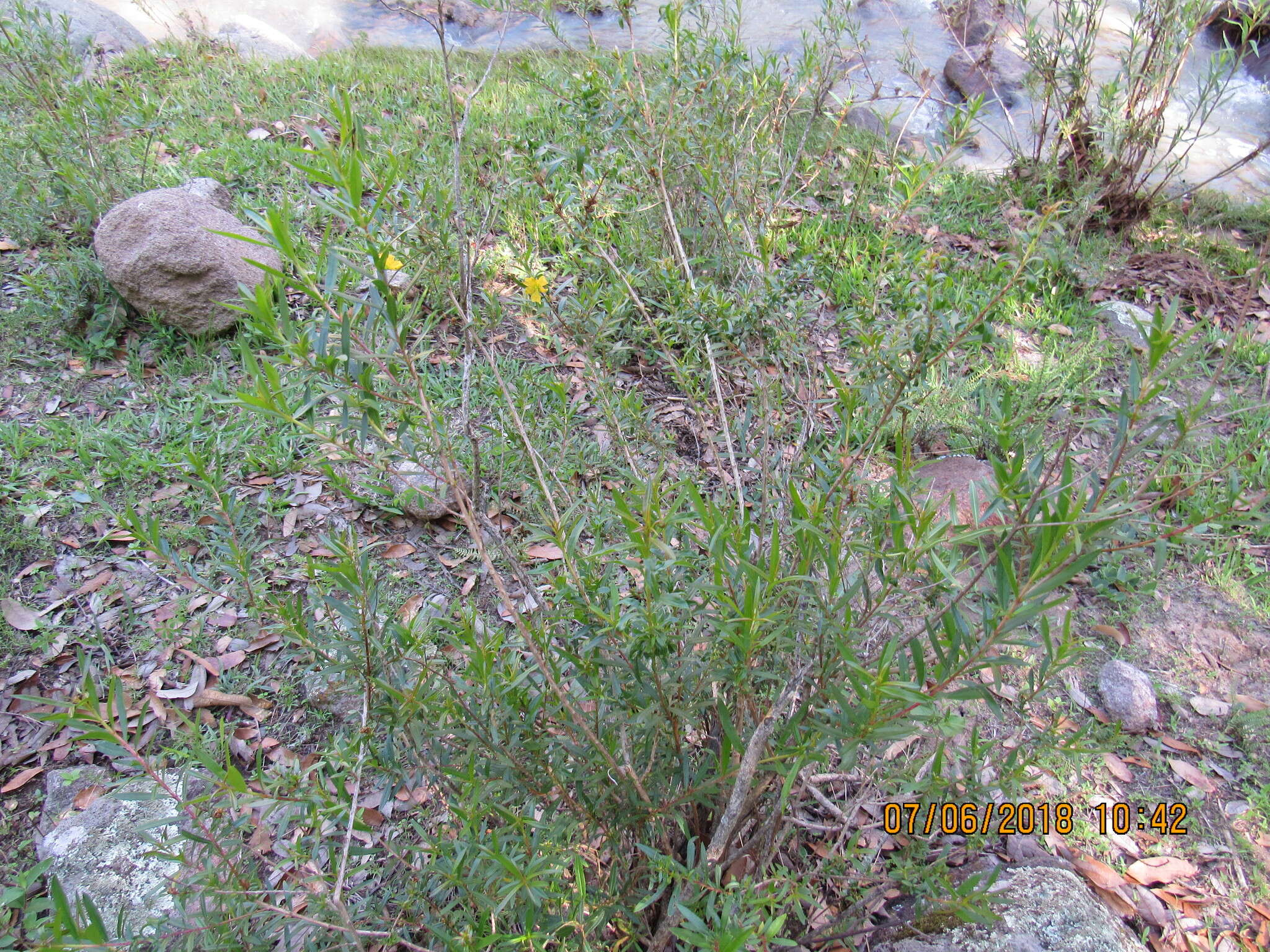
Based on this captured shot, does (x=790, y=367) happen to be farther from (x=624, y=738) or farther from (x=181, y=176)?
(x=181, y=176)

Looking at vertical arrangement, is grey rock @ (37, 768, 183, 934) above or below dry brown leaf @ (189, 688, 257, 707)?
below

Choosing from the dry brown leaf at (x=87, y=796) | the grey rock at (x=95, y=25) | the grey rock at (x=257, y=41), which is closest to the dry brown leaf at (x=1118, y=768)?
the dry brown leaf at (x=87, y=796)

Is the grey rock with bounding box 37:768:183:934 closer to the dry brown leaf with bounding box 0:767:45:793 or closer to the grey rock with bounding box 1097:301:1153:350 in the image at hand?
the dry brown leaf with bounding box 0:767:45:793

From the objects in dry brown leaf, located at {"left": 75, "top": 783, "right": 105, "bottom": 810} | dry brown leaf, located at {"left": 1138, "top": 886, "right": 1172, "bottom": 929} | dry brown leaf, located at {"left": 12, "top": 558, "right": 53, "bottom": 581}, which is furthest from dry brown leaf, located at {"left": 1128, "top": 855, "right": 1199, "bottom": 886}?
dry brown leaf, located at {"left": 12, "top": 558, "right": 53, "bottom": 581}

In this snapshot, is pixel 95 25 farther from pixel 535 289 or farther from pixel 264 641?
pixel 535 289

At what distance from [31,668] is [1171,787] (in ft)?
12.9

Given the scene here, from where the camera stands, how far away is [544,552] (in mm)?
3398

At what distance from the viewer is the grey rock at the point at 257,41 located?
7.70 meters

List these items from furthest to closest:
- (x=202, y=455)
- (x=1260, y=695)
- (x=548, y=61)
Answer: (x=548, y=61), (x=202, y=455), (x=1260, y=695)

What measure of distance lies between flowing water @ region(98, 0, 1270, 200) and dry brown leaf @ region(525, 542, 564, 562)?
5156 millimetres

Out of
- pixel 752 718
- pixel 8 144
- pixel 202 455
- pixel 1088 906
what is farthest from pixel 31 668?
pixel 8 144

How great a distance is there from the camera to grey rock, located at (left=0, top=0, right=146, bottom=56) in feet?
23.8

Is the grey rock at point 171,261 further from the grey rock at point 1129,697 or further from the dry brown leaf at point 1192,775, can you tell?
the dry brown leaf at point 1192,775

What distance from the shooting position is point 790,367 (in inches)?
93.8
